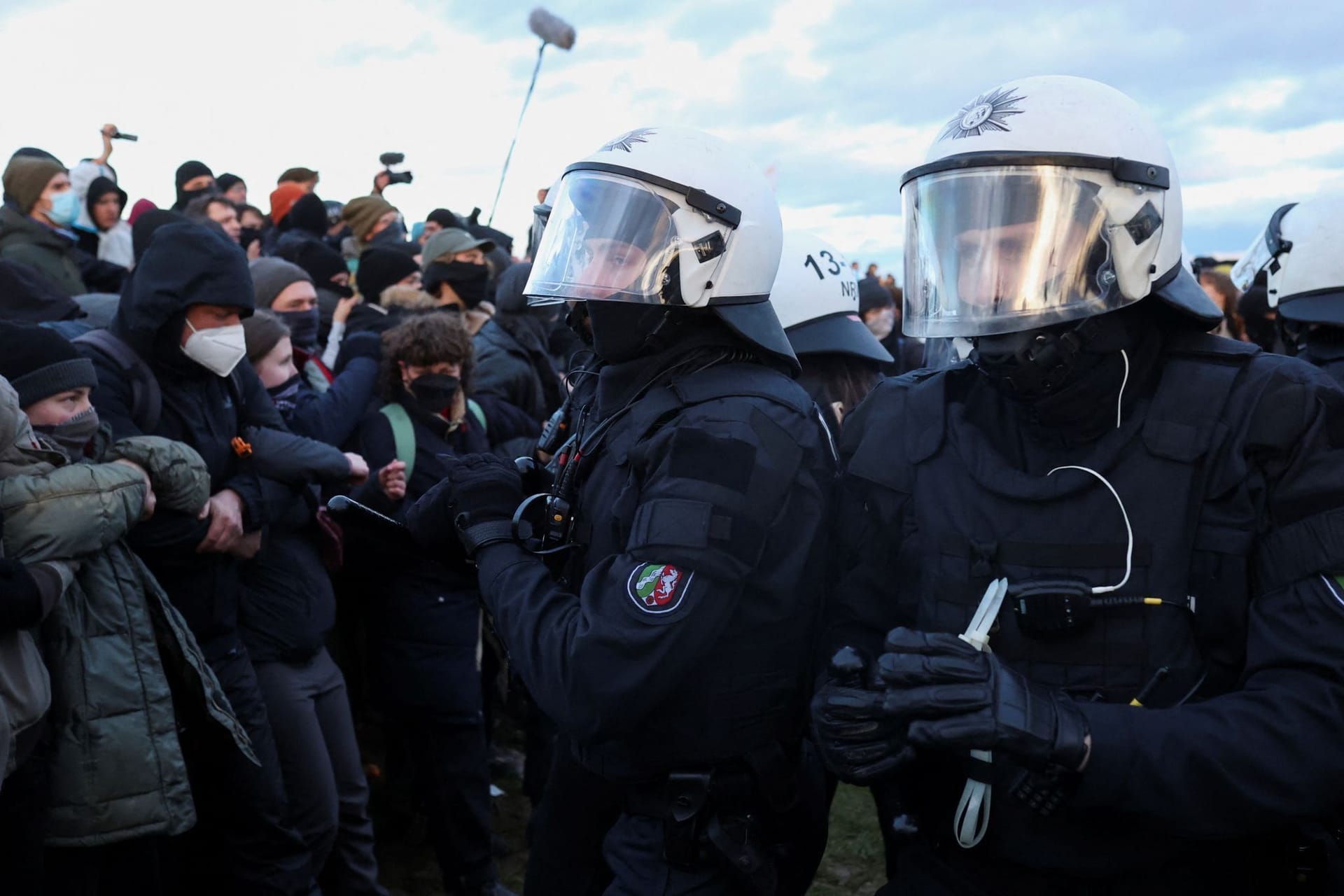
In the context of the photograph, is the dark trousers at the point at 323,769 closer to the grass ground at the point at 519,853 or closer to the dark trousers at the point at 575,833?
the grass ground at the point at 519,853

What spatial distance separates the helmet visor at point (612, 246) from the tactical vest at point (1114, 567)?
0.80m

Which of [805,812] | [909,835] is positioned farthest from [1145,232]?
[805,812]

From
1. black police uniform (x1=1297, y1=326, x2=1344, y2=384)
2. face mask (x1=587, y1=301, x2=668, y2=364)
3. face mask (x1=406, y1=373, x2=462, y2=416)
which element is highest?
black police uniform (x1=1297, y1=326, x2=1344, y2=384)

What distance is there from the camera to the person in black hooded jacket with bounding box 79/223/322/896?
3408 millimetres

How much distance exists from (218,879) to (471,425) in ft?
6.41

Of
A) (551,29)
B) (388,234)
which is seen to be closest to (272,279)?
(388,234)

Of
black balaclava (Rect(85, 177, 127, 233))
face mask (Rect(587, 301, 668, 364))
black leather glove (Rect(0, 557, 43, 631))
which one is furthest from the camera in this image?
black balaclava (Rect(85, 177, 127, 233))

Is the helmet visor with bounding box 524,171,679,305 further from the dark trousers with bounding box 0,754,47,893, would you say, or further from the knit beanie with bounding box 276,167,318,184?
the knit beanie with bounding box 276,167,318,184

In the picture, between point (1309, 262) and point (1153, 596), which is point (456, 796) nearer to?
point (1153, 596)

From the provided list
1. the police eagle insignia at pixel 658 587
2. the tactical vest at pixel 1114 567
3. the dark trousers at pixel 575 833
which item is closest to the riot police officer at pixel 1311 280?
the tactical vest at pixel 1114 567

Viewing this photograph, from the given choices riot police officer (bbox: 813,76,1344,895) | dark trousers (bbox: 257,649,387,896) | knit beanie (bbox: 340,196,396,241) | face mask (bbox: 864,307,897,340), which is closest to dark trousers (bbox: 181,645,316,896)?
dark trousers (bbox: 257,649,387,896)

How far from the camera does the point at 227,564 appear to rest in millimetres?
3588

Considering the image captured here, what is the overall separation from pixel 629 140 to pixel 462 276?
3279 millimetres

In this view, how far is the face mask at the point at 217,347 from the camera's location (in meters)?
3.50
